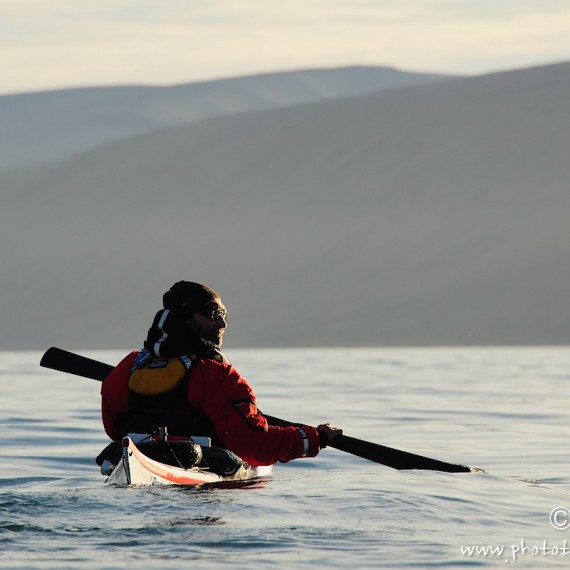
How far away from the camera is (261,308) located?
6319 cm

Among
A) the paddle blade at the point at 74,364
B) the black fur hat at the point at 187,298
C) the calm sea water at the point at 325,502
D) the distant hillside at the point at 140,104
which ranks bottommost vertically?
the calm sea water at the point at 325,502

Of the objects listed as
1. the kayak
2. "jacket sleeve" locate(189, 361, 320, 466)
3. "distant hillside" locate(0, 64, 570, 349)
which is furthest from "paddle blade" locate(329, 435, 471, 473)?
"distant hillside" locate(0, 64, 570, 349)

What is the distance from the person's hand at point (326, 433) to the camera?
969cm

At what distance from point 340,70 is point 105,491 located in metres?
149

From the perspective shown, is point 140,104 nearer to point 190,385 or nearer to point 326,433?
point 326,433

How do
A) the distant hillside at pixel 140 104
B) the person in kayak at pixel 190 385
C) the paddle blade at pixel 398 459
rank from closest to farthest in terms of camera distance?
the person in kayak at pixel 190 385 → the paddle blade at pixel 398 459 → the distant hillside at pixel 140 104

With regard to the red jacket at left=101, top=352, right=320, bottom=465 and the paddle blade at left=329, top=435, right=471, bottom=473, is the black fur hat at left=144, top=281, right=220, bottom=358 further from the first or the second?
the paddle blade at left=329, top=435, right=471, bottom=473

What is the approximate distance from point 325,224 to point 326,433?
59176 millimetres

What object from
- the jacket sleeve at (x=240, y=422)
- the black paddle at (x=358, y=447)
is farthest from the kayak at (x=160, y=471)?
the black paddle at (x=358, y=447)

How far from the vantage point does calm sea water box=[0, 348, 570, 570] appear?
7.22 metres

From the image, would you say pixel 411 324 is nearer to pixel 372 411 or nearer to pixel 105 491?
pixel 372 411

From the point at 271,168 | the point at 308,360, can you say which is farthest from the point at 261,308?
the point at 308,360

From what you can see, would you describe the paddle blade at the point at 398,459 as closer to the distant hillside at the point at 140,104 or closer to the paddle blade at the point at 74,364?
the paddle blade at the point at 74,364

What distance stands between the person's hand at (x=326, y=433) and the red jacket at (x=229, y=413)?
13 centimetres
